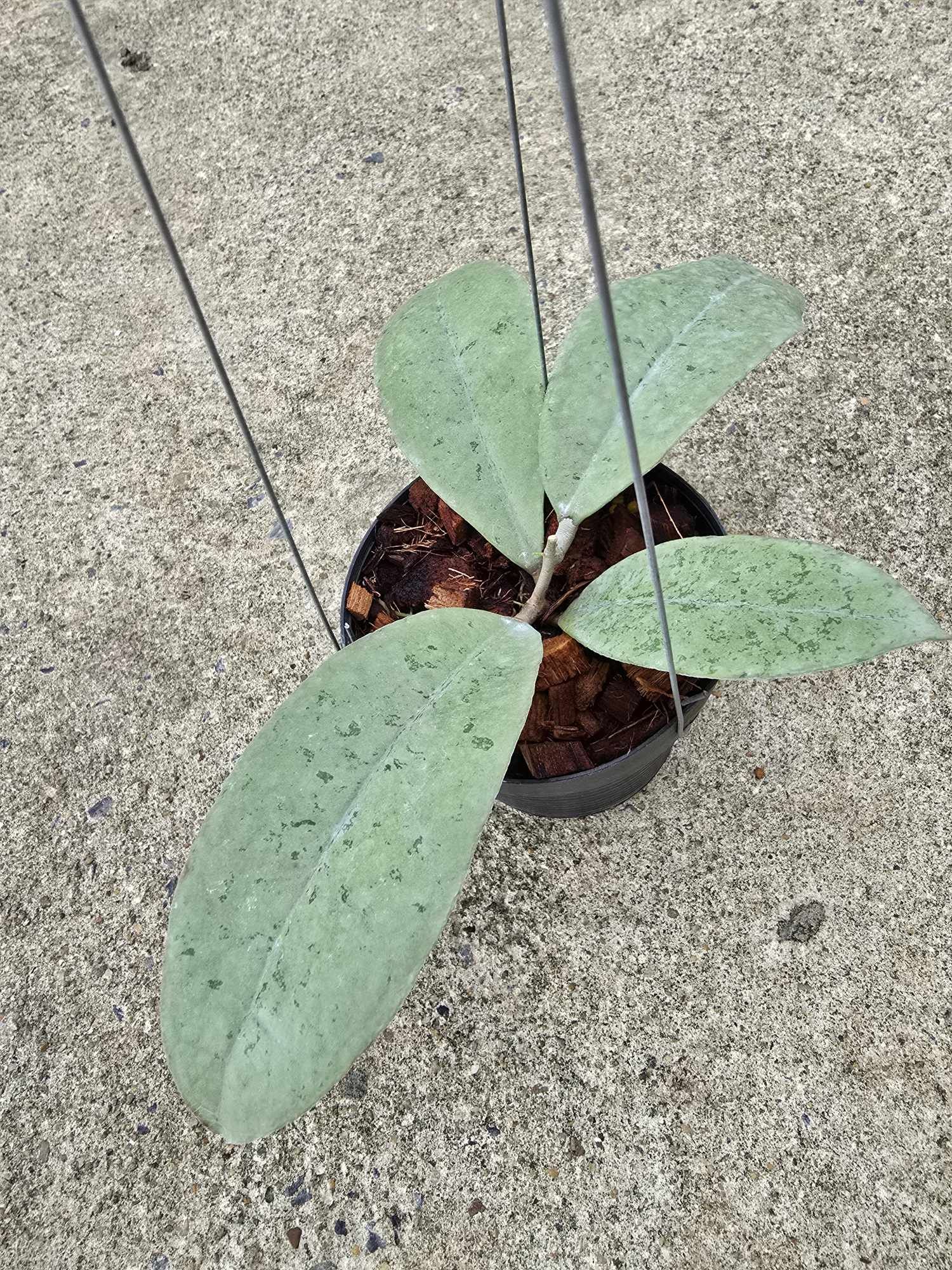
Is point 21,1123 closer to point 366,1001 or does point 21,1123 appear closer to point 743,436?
point 366,1001

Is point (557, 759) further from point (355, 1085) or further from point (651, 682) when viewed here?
point (355, 1085)

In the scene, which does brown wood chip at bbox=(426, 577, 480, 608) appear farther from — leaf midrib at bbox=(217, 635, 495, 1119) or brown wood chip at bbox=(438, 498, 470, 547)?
leaf midrib at bbox=(217, 635, 495, 1119)

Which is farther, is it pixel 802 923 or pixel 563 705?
pixel 802 923

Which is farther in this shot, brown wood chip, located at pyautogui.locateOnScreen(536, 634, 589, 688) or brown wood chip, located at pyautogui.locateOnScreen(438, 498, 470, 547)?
brown wood chip, located at pyautogui.locateOnScreen(438, 498, 470, 547)

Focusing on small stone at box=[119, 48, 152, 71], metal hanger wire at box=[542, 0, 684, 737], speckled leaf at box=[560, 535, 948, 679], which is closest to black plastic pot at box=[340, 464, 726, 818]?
speckled leaf at box=[560, 535, 948, 679]

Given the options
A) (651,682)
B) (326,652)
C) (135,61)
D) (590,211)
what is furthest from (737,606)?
(135,61)
